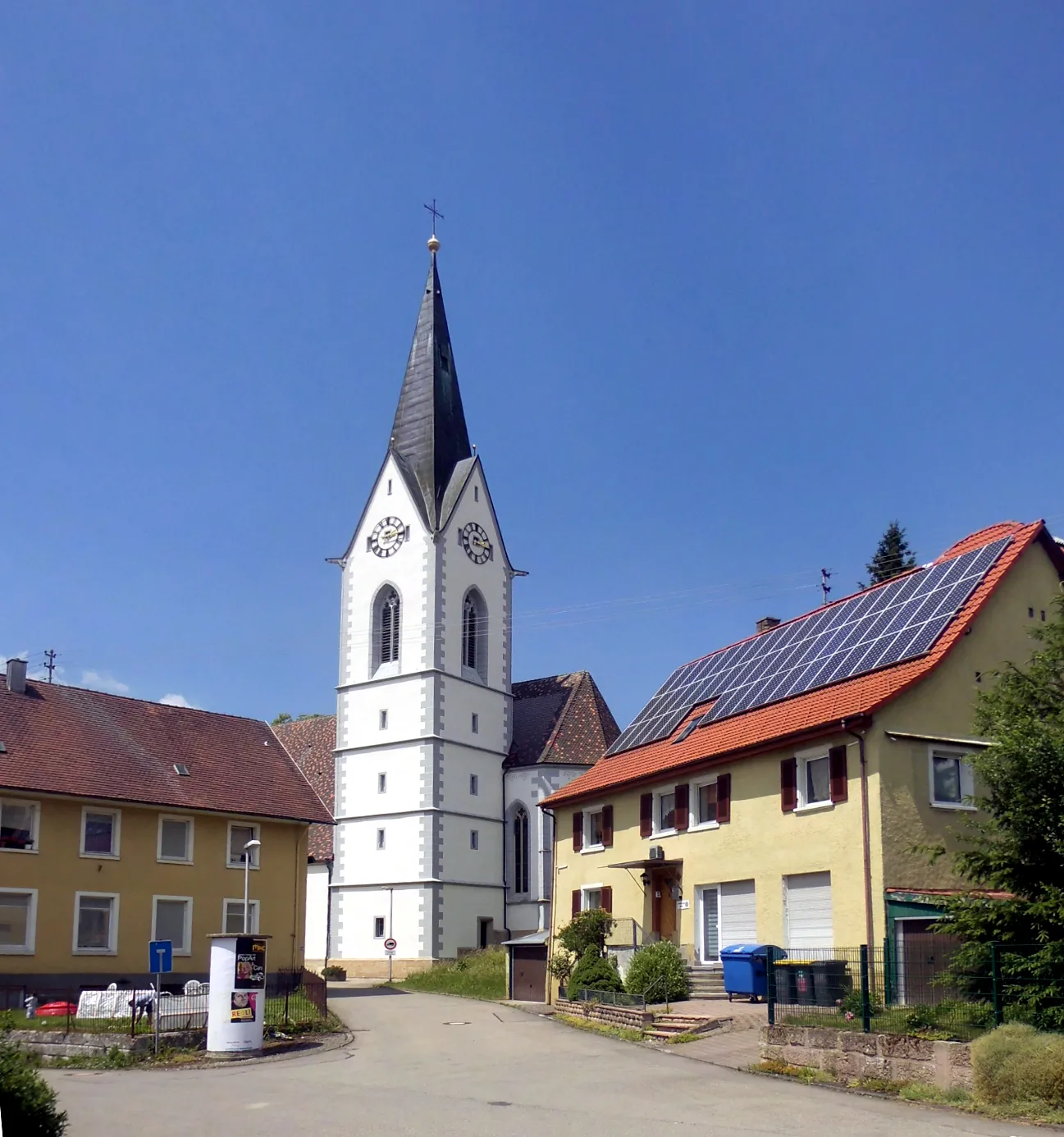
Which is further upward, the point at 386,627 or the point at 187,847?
the point at 386,627

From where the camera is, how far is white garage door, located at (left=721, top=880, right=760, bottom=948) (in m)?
28.4

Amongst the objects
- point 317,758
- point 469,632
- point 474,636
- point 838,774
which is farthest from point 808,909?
point 317,758

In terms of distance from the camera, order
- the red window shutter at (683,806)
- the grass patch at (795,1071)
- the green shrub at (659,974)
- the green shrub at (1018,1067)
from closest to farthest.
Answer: the green shrub at (1018,1067) → the grass patch at (795,1071) → the green shrub at (659,974) → the red window shutter at (683,806)

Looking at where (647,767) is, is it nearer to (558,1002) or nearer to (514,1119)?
(558,1002)

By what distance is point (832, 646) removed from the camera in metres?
30.4

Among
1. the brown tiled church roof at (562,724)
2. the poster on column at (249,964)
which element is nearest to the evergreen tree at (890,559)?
the brown tiled church roof at (562,724)

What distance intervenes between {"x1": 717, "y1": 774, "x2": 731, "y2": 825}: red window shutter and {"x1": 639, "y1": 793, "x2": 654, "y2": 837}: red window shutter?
3.28 meters

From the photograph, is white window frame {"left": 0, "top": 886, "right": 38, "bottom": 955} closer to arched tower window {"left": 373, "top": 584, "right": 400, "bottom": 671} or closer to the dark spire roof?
arched tower window {"left": 373, "top": 584, "right": 400, "bottom": 671}

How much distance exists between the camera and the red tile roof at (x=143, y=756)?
35250mm

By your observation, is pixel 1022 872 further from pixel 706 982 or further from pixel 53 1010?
pixel 53 1010

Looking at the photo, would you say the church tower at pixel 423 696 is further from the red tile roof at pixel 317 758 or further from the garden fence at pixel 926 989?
the garden fence at pixel 926 989

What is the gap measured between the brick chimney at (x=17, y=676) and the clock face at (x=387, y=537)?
2362 centimetres

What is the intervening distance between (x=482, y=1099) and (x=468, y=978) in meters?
27.0

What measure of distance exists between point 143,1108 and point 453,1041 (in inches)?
369
